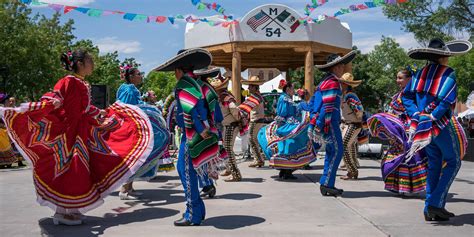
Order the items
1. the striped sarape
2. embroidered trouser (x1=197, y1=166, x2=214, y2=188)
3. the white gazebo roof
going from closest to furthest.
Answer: embroidered trouser (x1=197, y1=166, x2=214, y2=188) → the striped sarape → the white gazebo roof

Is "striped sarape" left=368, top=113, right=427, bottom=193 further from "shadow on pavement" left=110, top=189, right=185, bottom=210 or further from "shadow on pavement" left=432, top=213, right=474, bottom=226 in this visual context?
"shadow on pavement" left=110, top=189, right=185, bottom=210

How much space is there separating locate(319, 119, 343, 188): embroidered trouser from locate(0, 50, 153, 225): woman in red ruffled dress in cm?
274

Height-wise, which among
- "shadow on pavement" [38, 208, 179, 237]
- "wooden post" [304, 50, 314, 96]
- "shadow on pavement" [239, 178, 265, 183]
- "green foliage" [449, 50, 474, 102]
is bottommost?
"shadow on pavement" [38, 208, 179, 237]

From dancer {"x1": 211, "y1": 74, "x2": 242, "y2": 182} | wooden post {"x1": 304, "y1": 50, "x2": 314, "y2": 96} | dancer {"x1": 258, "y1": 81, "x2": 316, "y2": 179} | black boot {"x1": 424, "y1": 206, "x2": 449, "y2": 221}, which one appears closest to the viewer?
black boot {"x1": 424, "y1": 206, "x2": 449, "y2": 221}

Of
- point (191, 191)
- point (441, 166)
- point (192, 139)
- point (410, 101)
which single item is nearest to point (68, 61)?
point (192, 139)

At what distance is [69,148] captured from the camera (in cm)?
567

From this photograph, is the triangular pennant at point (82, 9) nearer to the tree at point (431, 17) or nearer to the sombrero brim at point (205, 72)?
the sombrero brim at point (205, 72)

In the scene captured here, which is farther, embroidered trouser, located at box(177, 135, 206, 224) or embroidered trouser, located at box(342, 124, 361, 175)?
embroidered trouser, located at box(342, 124, 361, 175)

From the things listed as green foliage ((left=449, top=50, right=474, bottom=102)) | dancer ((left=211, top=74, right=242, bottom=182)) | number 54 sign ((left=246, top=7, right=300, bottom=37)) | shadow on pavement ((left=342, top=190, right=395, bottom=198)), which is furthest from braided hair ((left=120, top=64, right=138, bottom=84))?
green foliage ((left=449, top=50, right=474, bottom=102))

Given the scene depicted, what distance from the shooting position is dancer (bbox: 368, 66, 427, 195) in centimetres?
714

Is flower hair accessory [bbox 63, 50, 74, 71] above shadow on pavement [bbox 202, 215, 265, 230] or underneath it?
above

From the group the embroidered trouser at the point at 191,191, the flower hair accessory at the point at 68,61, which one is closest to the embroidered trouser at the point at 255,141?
the embroidered trouser at the point at 191,191

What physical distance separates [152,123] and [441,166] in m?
3.67

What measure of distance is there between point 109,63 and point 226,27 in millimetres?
33619
